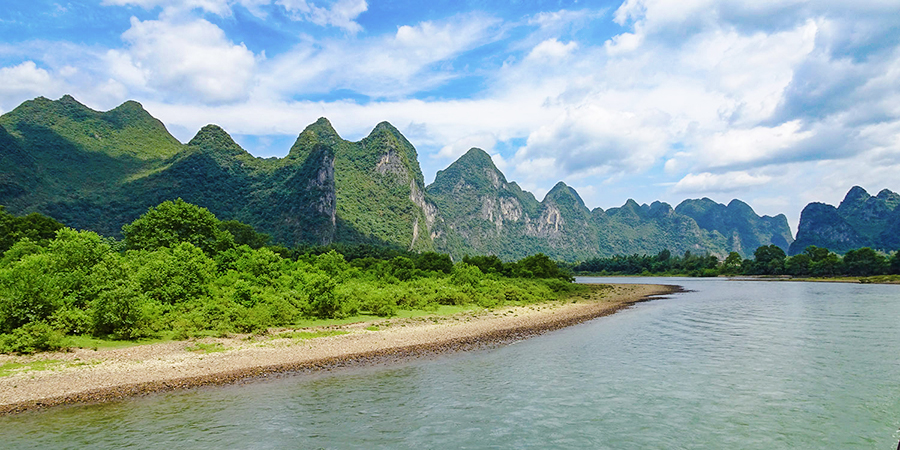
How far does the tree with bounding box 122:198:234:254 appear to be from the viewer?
132ft

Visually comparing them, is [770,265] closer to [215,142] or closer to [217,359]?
[217,359]

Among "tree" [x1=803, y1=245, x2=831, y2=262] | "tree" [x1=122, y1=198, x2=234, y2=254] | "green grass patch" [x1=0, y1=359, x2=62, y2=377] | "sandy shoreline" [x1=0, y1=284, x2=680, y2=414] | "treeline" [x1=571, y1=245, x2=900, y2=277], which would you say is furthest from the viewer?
"tree" [x1=803, y1=245, x2=831, y2=262]

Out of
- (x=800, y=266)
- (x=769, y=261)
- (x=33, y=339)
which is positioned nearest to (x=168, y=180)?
(x=33, y=339)

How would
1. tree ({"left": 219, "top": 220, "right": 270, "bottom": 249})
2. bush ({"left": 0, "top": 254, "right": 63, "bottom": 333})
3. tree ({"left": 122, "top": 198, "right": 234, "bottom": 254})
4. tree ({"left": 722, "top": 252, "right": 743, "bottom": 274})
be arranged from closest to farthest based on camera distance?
1. bush ({"left": 0, "top": 254, "right": 63, "bottom": 333})
2. tree ({"left": 122, "top": 198, "right": 234, "bottom": 254})
3. tree ({"left": 219, "top": 220, "right": 270, "bottom": 249})
4. tree ({"left": 722, "top": 252, "right": 743, "bottom": 274})

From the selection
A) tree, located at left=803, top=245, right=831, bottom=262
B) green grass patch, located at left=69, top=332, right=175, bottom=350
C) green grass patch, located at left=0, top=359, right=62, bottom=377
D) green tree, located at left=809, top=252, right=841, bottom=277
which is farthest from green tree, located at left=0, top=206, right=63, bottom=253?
tree, located at left=803, top=245, right=831, bottom=262

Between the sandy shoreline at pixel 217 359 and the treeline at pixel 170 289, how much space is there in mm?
1966

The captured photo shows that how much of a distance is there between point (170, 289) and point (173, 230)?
59.2ft

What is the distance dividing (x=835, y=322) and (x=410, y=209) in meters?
149

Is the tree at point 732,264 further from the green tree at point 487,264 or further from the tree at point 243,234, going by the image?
the tree at point 243,234

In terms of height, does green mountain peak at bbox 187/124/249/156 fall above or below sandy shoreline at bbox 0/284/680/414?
above

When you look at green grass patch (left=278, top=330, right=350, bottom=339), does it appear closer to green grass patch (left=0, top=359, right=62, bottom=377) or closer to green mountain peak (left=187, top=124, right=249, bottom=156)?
green grass patch (left=0, top=359, right=62, bottom=377)

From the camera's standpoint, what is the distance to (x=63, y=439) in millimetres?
11289

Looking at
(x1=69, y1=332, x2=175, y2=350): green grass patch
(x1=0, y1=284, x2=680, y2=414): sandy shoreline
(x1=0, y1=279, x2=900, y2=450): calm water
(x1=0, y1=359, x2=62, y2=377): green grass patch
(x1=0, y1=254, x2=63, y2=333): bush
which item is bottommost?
(x1=0, y1=279, x2=900, y2=450): calm water

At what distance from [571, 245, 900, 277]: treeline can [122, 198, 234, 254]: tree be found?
11467 cm
